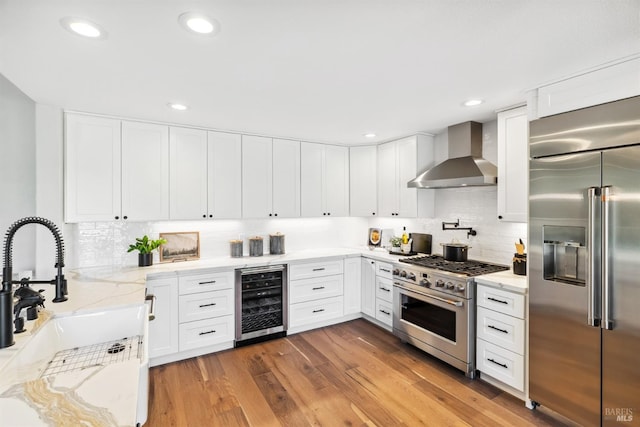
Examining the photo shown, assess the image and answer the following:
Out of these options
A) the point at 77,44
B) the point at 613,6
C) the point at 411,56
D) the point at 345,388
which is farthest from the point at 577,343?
the point at 77,44

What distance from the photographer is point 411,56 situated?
1.84 meters

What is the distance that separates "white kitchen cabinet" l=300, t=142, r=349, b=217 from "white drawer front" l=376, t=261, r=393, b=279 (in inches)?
38.6

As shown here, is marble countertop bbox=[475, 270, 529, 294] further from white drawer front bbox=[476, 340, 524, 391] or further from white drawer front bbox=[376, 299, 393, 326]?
white drawer front bbox=[376, 299, 393, 326]

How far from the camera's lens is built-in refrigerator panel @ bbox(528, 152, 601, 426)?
2.00 metres

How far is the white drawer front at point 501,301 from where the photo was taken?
241 cm

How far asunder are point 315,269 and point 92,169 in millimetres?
2596

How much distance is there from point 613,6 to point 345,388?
2.97m

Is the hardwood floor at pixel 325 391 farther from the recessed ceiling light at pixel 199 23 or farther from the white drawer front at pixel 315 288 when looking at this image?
the recessed ceiling light at pixel 199 23

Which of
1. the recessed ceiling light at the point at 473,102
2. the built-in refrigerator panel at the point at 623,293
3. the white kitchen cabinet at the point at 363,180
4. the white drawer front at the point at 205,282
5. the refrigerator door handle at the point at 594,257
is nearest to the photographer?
the built-in refrigerator panel at the point at 623,293

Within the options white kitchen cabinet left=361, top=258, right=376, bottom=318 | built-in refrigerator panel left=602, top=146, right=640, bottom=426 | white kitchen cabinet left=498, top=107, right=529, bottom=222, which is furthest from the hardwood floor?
white kitchen cabinet left=498, top=107, right=529, bottom=222

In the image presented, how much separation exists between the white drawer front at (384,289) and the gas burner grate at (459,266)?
37 cm

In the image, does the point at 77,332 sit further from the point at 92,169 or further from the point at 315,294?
the point at 315,294

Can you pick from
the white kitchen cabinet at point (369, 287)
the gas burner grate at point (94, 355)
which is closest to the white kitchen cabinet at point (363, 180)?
the white kitchen cabinet at point (369, 287)

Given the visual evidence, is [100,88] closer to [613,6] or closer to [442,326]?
[613,6]
